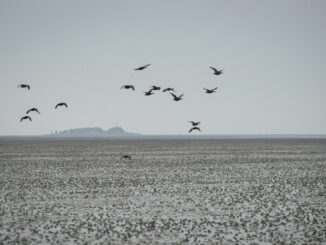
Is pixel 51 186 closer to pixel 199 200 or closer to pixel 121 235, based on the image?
pixel 199 200

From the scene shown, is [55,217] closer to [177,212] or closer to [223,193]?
[177,212]

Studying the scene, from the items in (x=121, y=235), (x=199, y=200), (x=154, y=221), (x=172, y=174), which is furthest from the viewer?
(x=172, y=174)

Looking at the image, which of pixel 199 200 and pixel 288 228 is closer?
pixel 288 228

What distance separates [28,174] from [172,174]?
14440mm

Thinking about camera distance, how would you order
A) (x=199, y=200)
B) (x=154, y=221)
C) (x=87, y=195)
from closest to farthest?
(x=154, y=221)
(x=199, y=200)
(x=87, y=195)

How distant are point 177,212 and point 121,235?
538 cm

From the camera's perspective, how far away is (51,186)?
33.4m

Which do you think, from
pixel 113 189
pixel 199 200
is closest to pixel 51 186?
pixel 113 189

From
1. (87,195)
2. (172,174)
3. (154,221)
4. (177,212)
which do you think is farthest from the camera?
(172,174)

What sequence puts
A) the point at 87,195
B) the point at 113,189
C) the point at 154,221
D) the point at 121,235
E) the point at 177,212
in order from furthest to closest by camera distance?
the point at 113,189
the point at 87,195
the point at 177,212
the point at 154,221
the point at 121,235

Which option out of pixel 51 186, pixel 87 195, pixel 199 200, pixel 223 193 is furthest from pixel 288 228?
pixel 51 186

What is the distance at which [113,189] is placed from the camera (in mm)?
31484

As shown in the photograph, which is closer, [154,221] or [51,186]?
[154,221]

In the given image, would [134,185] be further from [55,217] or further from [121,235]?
[121,235]
